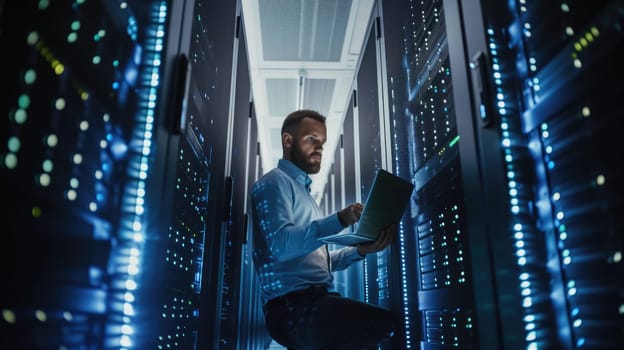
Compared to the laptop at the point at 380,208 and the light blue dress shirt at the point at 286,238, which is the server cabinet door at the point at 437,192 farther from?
the light blue dress shirt at the point at 286,238

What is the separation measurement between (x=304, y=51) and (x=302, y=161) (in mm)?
1563

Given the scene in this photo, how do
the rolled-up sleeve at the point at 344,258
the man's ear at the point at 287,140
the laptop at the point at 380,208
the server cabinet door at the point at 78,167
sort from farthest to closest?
1. the man's ear at the point at 287,140
2. the rolled-up sleeve at the point at 344,258
3. the laptop at the point at 380,208
4. the server cabinet door at the point at 78,167

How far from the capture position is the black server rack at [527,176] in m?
0.66

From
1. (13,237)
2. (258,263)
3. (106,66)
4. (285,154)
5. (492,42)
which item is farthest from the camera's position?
(285,154)

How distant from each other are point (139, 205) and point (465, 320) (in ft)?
2.76

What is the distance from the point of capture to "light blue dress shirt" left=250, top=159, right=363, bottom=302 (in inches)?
54.4

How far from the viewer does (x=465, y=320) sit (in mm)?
1012

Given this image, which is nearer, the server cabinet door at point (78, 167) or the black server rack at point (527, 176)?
the server cabinet door at point (78, 167)

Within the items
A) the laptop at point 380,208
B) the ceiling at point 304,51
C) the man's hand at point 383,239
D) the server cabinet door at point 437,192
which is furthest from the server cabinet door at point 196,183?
the ceiling at point 304,51

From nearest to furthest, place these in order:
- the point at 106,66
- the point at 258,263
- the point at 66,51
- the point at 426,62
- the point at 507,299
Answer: the point at 66,51, the point at 106,66, the point at 507,299, the point at 426,62, the point at 258,263

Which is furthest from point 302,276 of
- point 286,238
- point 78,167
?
point 78,167

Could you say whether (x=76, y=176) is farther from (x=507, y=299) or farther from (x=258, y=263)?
(x=258, y=263)

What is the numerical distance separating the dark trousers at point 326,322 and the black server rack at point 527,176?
8.3 inches

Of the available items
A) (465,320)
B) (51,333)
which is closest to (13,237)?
(51,333)
